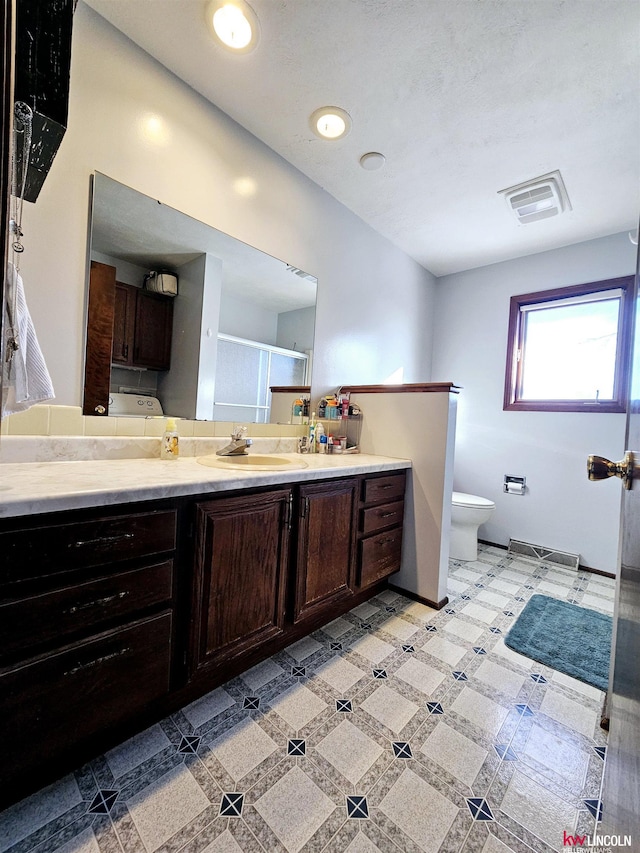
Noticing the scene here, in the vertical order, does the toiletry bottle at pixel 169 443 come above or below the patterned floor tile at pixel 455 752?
above

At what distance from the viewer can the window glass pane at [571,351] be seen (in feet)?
8.65

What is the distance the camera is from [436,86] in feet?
5.17

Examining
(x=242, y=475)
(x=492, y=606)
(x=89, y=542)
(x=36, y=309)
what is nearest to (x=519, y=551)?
(x=492, y=606)

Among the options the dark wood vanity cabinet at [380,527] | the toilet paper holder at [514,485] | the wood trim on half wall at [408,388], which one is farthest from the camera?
the toilet paper holder at [514,485]

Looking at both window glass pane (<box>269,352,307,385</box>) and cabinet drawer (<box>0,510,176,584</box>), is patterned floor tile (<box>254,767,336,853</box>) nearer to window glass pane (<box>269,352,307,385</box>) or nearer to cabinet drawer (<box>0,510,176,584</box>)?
cabinet drawer (<box>0,510,176,584</box>)

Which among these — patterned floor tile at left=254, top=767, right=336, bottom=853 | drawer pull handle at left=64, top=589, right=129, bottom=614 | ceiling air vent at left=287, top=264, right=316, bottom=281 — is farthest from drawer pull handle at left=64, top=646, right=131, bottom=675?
ceiling air vent at left=287, top=264, right=316, bottom=281

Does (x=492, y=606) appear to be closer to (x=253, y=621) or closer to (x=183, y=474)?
(x=253, y=621)

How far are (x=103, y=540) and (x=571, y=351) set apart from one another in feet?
11.0

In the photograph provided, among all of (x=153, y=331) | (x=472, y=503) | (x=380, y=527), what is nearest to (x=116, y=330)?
(x=153, y=331)

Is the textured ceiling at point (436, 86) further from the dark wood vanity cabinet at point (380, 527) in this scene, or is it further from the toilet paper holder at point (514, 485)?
the toilet paper holder at point (514, 485)

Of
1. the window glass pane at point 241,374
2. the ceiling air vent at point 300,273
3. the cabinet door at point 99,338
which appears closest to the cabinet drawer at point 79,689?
the cabinet door at point 99,338

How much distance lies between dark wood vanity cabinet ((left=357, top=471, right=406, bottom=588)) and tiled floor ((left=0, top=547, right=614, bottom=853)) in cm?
38

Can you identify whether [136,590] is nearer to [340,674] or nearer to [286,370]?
[340,674]

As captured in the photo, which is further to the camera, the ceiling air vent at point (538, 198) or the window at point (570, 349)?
the window at point (570, 349)
